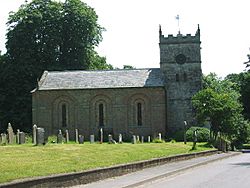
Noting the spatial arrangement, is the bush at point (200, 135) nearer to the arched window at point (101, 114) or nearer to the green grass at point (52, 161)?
the arched window at point (101, 114)

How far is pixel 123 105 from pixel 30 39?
53.9ft

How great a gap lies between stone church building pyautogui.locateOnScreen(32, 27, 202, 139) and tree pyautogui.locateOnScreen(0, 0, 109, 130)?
464cm

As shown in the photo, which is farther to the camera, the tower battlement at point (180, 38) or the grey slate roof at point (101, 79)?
the tower battlement at point (180, 38)

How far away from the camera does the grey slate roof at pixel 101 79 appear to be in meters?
59.2

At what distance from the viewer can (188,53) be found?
196ft

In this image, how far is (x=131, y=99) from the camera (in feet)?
194

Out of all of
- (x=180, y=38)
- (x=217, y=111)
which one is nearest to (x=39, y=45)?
(x=180, y=38)

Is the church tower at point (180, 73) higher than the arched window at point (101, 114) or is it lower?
higher

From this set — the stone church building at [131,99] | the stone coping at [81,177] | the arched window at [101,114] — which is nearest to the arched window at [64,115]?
the stone church building at [131,99]

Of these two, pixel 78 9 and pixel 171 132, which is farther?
pixel 78 9

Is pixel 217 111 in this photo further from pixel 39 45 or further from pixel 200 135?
pixel 39 45

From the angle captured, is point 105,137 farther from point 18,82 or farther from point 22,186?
point 22,186

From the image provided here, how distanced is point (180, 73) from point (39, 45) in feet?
63.5

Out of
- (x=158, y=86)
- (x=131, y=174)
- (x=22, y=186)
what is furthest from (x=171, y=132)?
(x=22, y=186)
